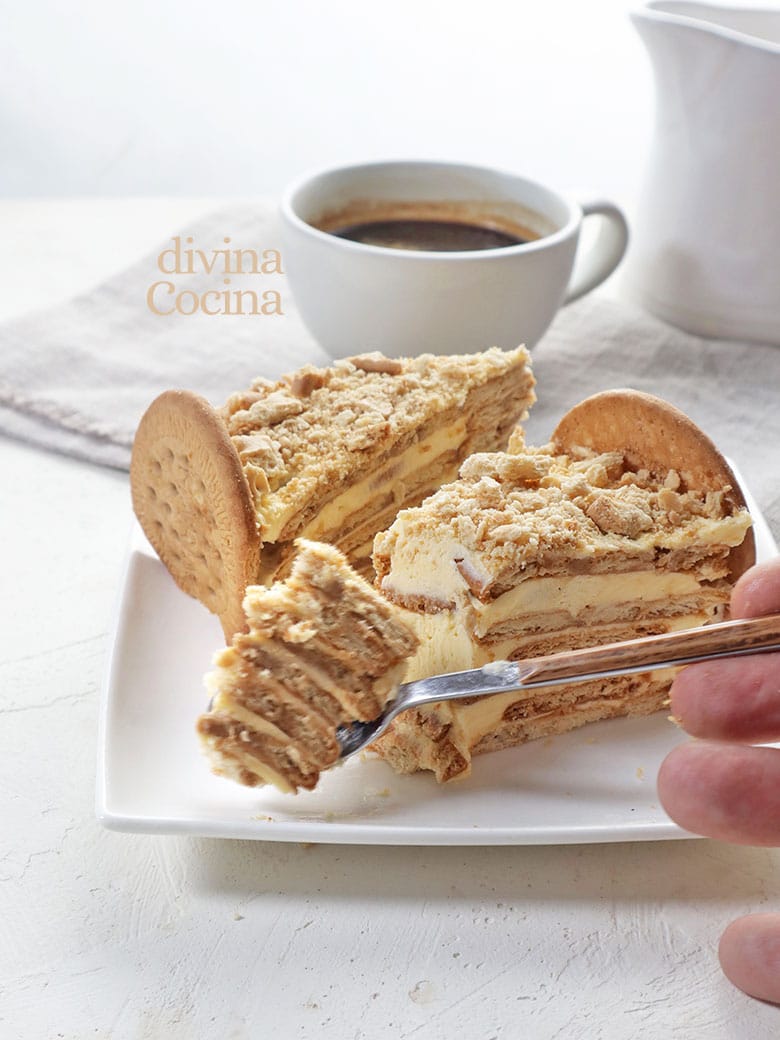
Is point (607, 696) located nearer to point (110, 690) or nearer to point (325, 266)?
point (110, 690)

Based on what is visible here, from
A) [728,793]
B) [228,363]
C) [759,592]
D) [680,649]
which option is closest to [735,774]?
[728,793]

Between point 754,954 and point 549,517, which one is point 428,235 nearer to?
point 549,517

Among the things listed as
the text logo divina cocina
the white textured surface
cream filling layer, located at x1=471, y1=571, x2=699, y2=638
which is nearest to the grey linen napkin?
the text logo divina cocina

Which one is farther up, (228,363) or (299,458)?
(299,458)

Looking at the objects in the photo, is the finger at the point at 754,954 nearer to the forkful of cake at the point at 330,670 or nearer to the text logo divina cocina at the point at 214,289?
the forkful of cake at the point at 330,670

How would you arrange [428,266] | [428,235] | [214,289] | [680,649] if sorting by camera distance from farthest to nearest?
[214,289], [428,235], [428,266], [680,649]

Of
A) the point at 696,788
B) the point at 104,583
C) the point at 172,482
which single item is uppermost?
the point at 696,788

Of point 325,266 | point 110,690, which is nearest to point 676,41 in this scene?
point 325,266
